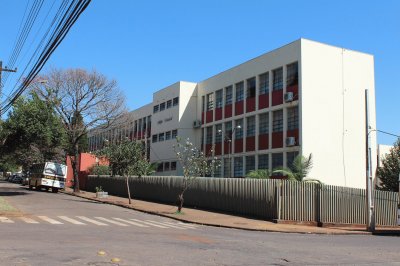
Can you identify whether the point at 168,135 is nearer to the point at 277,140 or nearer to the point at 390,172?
the point at 277,140

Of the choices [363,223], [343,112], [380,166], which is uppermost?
[343,112]

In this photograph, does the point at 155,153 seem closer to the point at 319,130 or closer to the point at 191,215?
the point at 319,130

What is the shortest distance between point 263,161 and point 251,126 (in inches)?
142

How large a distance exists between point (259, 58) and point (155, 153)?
68.0ft

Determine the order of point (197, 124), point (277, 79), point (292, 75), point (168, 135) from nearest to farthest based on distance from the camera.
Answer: point (292, 75) → point (277, 79) → point (197, 124) → point (168, 135)

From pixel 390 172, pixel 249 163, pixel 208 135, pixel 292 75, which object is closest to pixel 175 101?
pixel 208 135

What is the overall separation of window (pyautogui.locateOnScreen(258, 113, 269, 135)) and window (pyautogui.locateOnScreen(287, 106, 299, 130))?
2695mm

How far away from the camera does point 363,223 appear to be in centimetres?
2547

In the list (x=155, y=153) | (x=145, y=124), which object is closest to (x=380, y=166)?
(x=155, y=153)

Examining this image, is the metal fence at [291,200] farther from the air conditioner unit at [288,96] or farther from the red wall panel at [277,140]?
the air conditioner unit at [288,96]

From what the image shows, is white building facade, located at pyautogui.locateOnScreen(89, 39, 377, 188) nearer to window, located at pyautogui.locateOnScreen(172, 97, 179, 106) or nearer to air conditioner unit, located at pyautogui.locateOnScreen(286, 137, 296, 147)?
air conditioner unit, located at pyautogui.locateOnScreen(286, 137, 296, 147)

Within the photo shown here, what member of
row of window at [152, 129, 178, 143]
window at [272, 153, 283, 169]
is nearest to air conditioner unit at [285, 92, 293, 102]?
window at [272, 153, 283, 169]

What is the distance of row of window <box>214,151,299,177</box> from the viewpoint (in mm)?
36759

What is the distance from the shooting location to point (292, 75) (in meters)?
36.5
